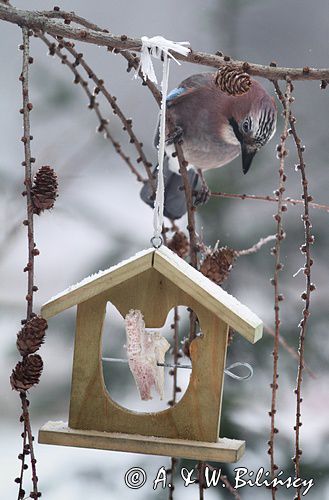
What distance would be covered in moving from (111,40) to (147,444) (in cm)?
51

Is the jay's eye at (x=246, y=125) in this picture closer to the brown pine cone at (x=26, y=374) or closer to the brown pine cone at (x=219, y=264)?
the brown pine cone at (x=219, y=264)

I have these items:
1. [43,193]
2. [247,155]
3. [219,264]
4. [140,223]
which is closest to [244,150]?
[247,155]

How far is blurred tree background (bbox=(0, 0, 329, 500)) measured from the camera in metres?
2.10

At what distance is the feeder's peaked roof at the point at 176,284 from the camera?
1.07 metres

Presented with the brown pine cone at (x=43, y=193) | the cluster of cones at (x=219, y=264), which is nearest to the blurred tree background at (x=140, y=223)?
the cluster of cones at (x=219, y=264)

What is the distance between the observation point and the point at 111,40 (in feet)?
3.74

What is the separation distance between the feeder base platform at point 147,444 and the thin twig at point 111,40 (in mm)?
481

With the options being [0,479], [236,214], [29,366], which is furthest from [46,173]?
[0,479]

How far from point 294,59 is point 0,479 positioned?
4.78ft

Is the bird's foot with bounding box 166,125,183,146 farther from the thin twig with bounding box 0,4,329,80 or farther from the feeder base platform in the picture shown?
the feeder base platform

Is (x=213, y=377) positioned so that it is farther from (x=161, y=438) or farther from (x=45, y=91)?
(x=45, y=91)

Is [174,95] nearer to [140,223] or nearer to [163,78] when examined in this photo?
[163,78]

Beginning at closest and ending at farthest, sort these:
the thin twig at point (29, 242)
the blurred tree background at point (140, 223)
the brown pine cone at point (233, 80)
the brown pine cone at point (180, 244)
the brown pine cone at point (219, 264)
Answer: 1. the thin twig at point (29, 242)
2. the brown pine cone at point (233, 80)
3. the brown pine cone at point (219, 264)
4. the brown pine cone at point (180, 244)
5. the blurred tree background at point (140, 223)

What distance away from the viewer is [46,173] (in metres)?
1.07
